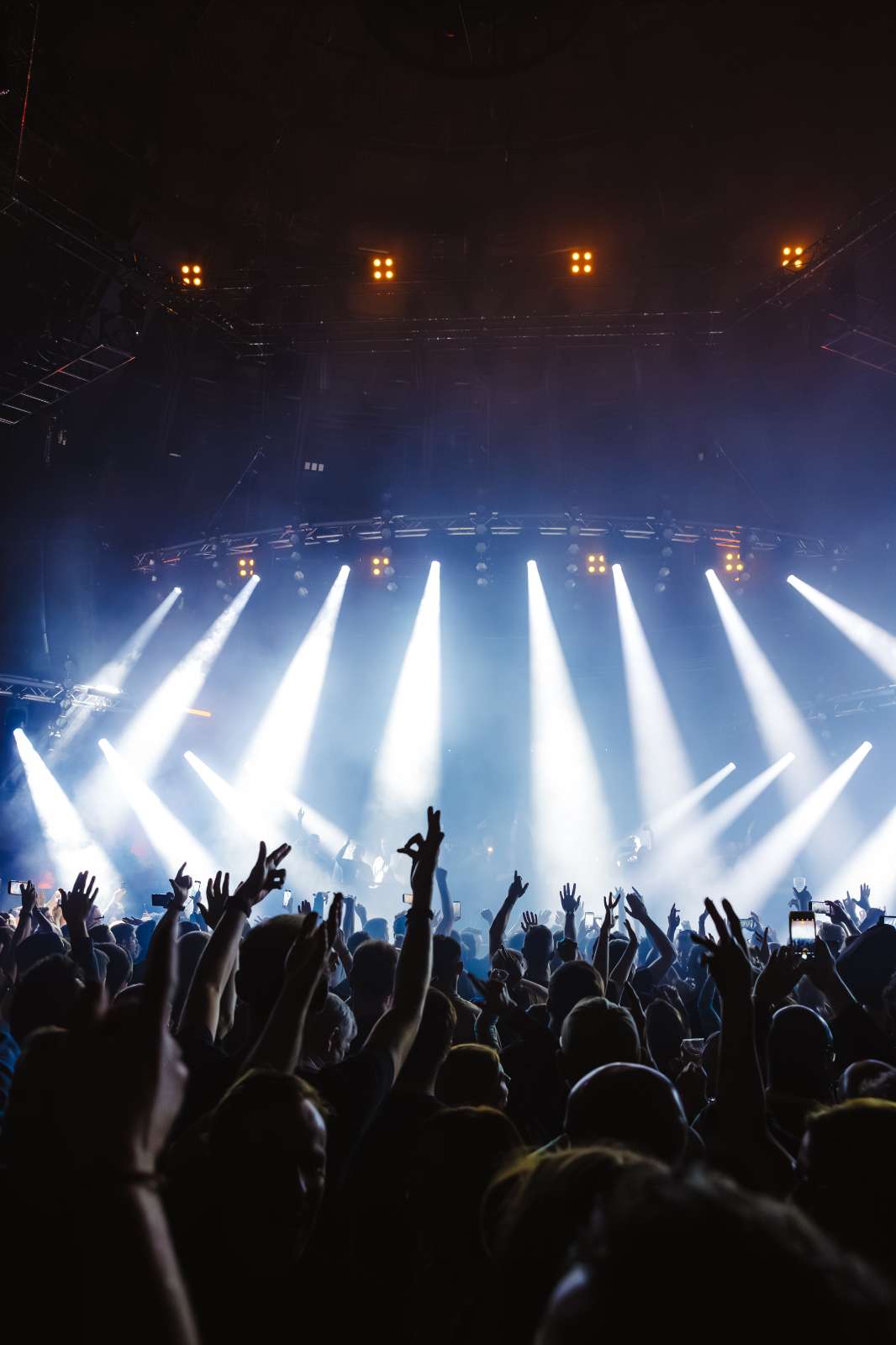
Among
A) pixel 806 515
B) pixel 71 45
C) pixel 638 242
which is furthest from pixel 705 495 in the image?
pixel 71 45

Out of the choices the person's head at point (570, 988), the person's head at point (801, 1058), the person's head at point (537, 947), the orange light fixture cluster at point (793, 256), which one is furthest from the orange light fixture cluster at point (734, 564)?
the person's head at point (801, 1058)

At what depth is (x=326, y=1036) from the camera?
279 cm

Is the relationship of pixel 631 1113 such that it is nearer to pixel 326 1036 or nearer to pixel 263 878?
pixel 326 1036

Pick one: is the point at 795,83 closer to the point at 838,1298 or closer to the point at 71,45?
the point at 71,45

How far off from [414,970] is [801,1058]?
1420 millimetres

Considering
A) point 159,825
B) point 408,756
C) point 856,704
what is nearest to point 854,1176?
point 856,704

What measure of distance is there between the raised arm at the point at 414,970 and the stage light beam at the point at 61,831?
13.2 m

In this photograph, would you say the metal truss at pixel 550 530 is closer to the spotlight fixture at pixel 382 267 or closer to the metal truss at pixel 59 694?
the spotlight fixture at pixel 382 267

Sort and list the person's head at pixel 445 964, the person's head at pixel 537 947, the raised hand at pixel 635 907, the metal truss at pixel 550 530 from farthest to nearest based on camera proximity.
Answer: the metal truss at pixel 550 530, the person's head at pixel 537 947, the raised hand at pixel 635 907, the person's head at pixel 445 964

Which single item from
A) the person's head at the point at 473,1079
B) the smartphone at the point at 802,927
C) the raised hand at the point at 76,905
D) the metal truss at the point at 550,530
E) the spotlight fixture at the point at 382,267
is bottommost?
the smartphone at the point at 802,927

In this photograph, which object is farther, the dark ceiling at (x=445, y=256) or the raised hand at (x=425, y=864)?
the dark ceiling at (x=445, y=256)

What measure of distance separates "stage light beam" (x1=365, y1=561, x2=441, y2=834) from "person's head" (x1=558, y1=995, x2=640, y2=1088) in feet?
50.4

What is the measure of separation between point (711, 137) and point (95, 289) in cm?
919

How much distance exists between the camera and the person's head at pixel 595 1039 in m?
2.25
